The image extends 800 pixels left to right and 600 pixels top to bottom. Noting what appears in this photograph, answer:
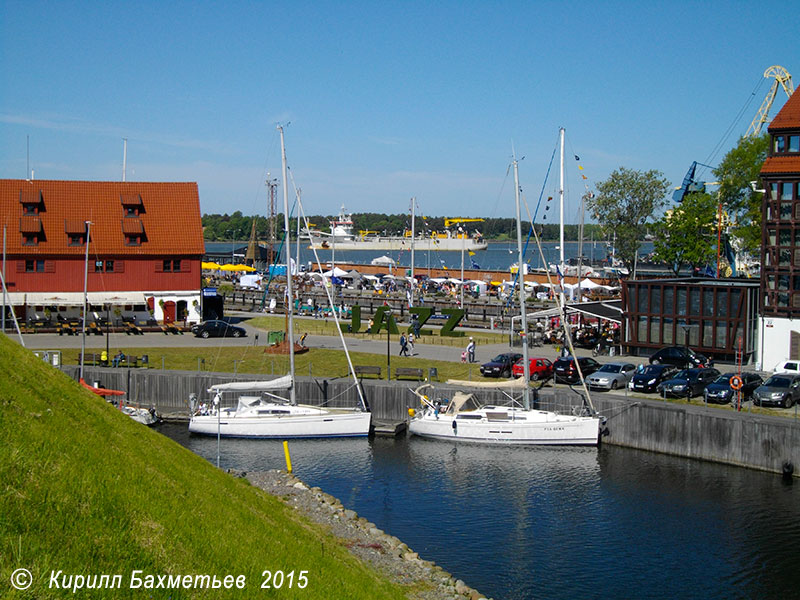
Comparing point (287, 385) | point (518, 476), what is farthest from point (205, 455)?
point (518, 476)

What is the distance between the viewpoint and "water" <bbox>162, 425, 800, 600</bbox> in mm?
25109

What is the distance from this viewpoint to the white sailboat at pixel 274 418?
132 feet

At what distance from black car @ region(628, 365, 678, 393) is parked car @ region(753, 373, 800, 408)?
443cm

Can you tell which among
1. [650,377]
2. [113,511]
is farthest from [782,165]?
[113,511]

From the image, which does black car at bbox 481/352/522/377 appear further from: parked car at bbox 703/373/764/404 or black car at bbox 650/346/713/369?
parked car at bbox 703/373/764/404

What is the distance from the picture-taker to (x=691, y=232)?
7206 centimetres

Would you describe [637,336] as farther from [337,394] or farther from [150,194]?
[150,194]

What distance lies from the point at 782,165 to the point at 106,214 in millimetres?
44467

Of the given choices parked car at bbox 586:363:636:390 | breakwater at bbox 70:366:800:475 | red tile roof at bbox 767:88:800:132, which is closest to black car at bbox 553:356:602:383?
parked car at bbox 586:363:636:390

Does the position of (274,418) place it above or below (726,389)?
below

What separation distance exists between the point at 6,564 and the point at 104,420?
7142 millimetres

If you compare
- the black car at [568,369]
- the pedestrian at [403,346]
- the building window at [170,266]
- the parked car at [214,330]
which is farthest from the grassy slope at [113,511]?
the building window at [170,266]

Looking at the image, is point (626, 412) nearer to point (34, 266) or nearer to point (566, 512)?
point (566, 512)

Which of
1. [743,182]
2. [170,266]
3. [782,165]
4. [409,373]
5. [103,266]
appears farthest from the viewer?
[743,182]
